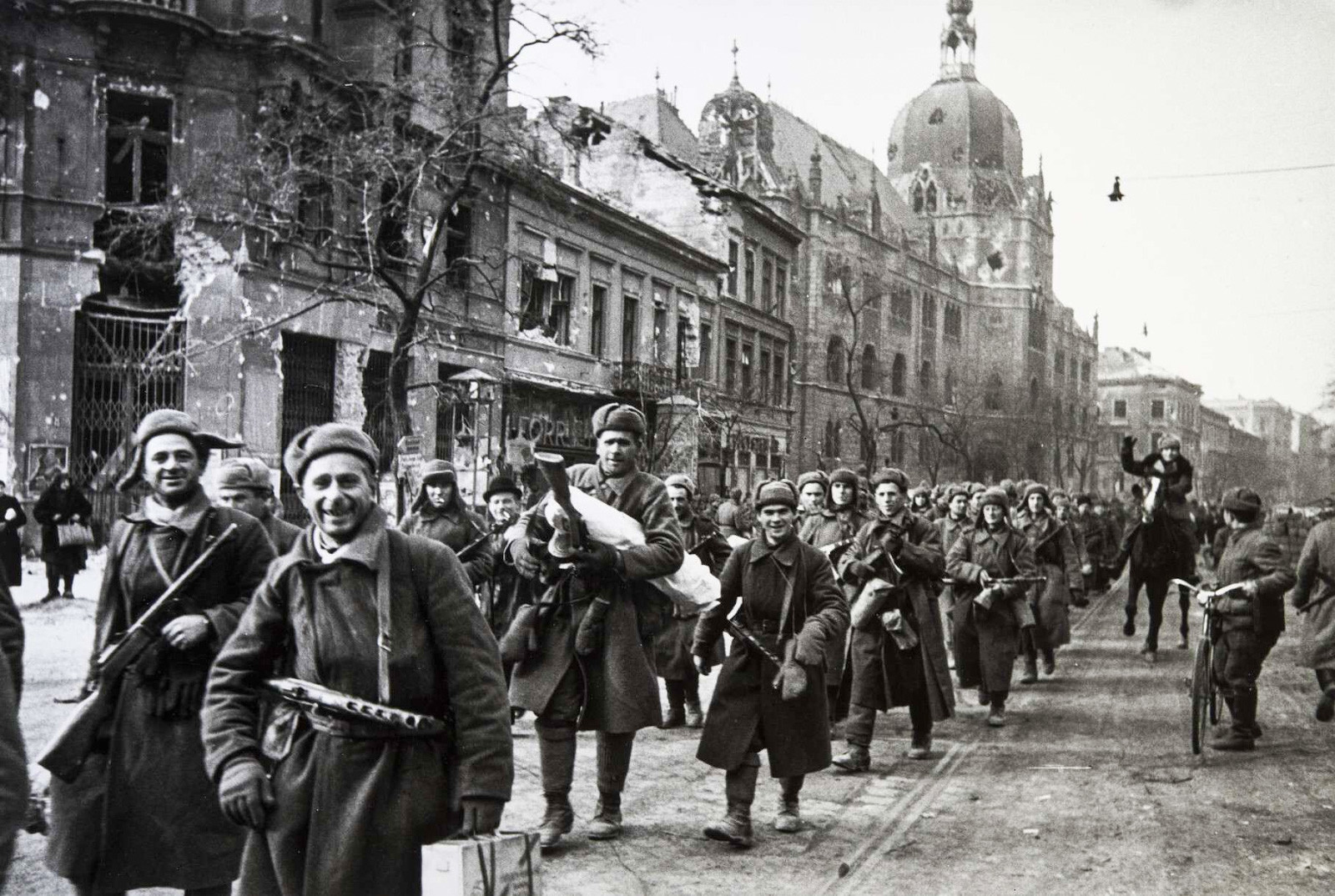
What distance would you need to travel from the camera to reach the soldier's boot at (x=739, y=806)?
641cm

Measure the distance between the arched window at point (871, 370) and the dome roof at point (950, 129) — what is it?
2651 cm

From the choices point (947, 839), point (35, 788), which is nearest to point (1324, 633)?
point (947, 839)

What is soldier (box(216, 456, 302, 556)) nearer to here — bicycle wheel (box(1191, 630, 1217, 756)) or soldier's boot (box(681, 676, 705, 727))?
soldier's boot (box(681, 676, 705, 727))

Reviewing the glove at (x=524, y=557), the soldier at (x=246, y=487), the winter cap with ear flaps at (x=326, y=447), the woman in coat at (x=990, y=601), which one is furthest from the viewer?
the woman in coat at (x=990, y=601)

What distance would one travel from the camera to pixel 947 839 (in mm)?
6676

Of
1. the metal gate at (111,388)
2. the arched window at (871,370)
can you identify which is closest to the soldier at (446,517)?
the metal gate at (111,388)

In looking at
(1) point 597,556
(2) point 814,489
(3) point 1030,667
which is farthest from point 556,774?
(3) point 1030,667

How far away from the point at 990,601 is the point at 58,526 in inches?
428

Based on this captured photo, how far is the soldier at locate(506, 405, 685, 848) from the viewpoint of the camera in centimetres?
625

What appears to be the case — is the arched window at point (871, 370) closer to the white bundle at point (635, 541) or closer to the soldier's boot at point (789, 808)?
the soldier's boot at point (789, 808)

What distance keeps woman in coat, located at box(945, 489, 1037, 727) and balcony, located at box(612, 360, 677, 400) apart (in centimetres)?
1962

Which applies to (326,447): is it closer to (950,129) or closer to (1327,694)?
(1327,694)

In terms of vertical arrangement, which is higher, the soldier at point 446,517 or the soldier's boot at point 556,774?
the soldier at point 446,517

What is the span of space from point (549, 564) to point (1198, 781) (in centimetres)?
469
